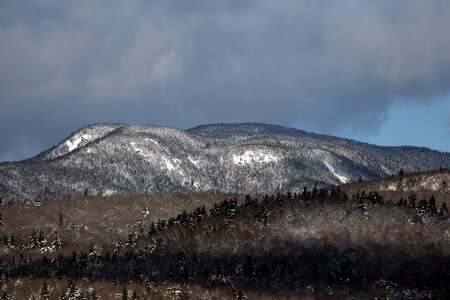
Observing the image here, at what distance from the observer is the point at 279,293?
193625 mm

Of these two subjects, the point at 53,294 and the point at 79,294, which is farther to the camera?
the point at 53,294

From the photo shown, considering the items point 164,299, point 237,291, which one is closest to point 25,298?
point 164,299

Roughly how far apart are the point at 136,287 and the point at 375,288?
199 feet

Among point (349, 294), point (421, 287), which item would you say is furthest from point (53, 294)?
point (421, 287)

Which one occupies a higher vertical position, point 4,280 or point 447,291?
point 4,280

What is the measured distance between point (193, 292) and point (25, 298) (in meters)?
39.6

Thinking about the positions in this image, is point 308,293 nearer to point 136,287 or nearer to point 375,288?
point 375,288

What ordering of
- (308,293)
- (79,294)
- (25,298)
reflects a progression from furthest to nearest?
(308,293)
(25,298)
(79,294)

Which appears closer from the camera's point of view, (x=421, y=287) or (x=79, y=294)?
(x=79, y=294)

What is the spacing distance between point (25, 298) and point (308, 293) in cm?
→ 6914

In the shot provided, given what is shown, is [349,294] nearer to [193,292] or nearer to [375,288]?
[375,288]

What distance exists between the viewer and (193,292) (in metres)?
189

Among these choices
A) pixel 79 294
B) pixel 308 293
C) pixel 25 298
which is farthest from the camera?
pixel 308 293

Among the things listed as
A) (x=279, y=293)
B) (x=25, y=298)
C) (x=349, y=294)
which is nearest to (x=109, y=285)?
(x=25, y=298)
